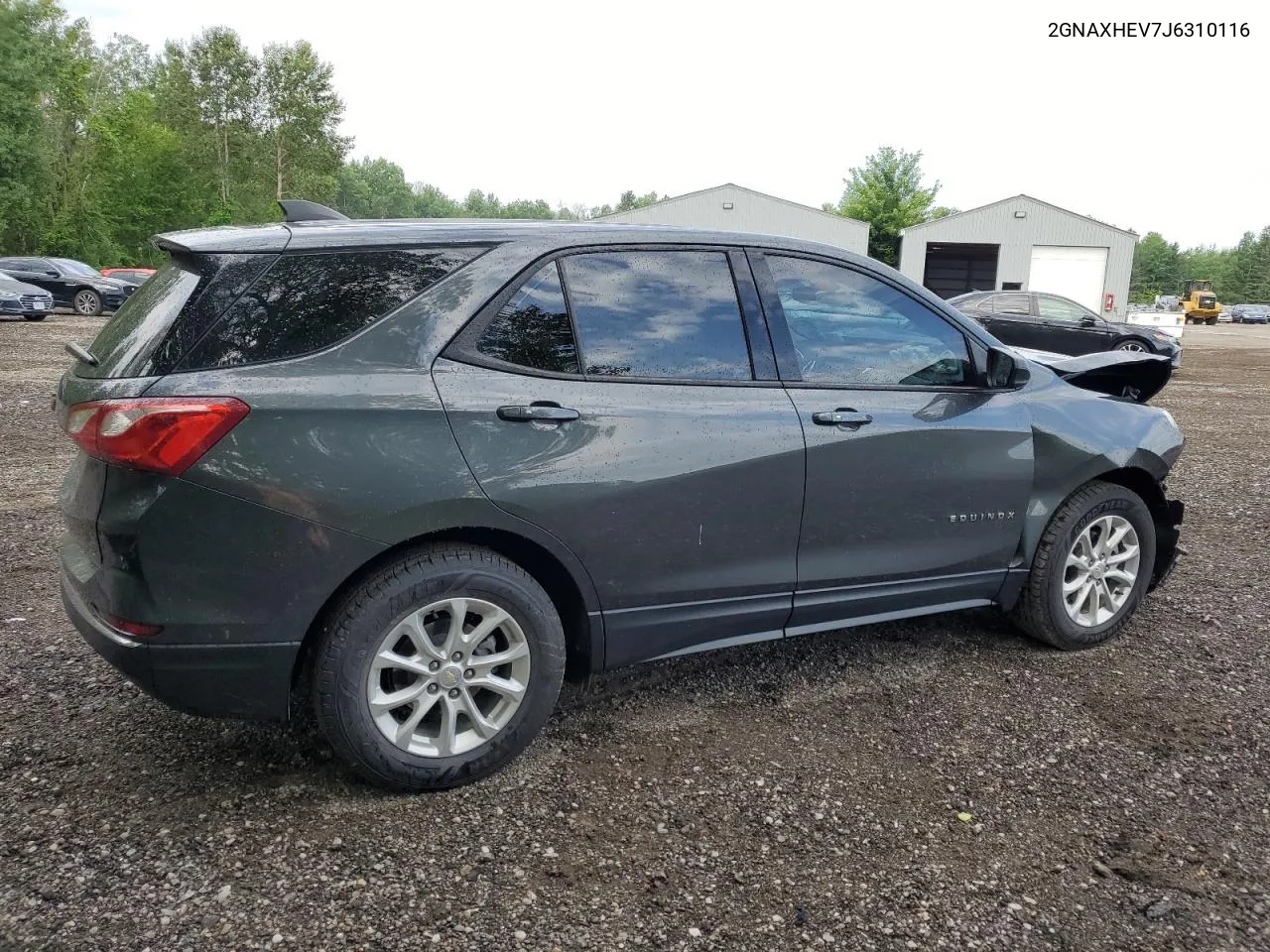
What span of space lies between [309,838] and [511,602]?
84cm

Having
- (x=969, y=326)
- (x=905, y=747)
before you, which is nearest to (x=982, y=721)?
(x=905, y=747)

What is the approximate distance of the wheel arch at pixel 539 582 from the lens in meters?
2.75

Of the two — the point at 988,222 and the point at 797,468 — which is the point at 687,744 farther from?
the point at 988,222

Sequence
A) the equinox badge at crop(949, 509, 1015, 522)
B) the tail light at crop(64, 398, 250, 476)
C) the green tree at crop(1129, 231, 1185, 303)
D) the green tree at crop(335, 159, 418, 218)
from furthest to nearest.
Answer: the green tree at crop(1129, 231, 1185, 303)
the green tree at crop(335, 159, 418, 218)
the equinox badge at crop(949, 509, 1015, 522)
the tail light at crop(64, 398, 250, 476)

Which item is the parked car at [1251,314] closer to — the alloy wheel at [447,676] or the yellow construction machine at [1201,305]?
the yellow construction machine at [1201,305]

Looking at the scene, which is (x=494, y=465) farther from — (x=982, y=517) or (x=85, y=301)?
(x=85, y=301)

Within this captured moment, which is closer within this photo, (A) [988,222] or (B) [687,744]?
(B) [687,744]

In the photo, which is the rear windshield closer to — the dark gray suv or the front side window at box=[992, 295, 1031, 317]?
the dark gray suv

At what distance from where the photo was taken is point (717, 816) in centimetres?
282

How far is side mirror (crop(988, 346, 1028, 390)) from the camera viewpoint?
148 inches

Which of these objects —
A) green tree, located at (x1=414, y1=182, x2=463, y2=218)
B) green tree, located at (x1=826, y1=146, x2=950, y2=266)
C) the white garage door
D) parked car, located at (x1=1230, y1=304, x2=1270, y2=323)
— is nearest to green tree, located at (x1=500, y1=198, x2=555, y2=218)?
green tree, located at (x1=414, y1=182, x2=463, y2=218)

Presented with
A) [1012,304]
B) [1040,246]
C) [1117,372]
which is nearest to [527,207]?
[1040,246]

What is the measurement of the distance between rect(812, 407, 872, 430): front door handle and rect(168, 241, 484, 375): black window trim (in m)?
1.24

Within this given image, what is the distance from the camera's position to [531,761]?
3145mm
